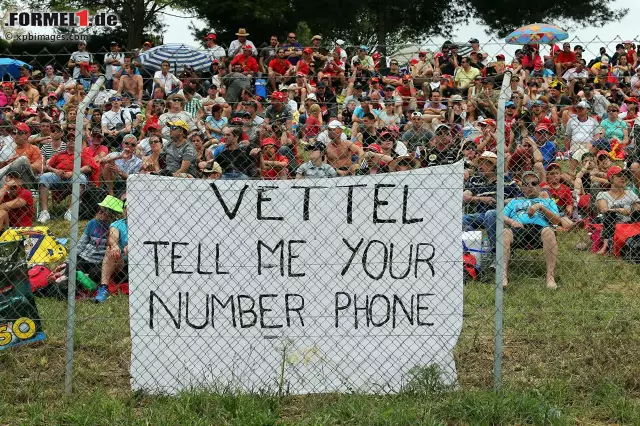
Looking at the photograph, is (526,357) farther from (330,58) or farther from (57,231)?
(330,58)

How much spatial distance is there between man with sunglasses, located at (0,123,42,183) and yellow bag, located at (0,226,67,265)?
0.92m

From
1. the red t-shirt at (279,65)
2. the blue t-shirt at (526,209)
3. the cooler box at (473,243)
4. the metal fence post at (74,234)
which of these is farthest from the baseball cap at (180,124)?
the red t-shirt at (279,65)

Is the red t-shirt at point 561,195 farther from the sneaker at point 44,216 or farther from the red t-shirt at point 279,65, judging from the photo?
the red t-shirt at point 279,65

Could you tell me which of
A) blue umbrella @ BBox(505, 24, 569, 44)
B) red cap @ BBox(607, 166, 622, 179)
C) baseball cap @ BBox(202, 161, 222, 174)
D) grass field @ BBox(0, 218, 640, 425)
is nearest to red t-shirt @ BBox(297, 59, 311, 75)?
blue umbrella @ BBox(505, 24, 569, 44)

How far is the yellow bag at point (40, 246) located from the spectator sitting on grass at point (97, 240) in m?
0.49

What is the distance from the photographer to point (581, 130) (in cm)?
1186

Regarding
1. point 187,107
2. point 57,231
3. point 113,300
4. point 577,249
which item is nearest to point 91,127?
point 187,107

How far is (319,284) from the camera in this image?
6.85 meters

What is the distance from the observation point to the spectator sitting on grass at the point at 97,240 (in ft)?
31.4

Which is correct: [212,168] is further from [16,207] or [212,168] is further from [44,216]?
[44,216]

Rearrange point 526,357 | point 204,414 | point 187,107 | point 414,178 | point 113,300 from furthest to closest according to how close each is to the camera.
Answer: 1. point 187,107
2. point 113,300
3. point 526,357
4. point 414,178
5. point 204,414

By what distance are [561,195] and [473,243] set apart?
98 centimetres

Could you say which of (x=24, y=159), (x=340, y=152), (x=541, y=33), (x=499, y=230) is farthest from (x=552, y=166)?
(x=541, y=33)

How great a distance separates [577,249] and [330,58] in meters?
9.17
